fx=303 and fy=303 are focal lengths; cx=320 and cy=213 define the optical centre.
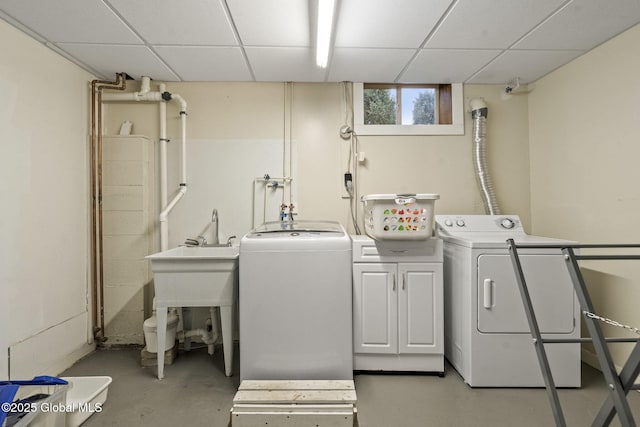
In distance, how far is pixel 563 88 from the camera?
2.60m

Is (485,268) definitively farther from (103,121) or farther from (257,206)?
(103,121)

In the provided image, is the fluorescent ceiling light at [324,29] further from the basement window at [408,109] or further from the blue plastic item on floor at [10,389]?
the blue plastic item on floor at [10,389]

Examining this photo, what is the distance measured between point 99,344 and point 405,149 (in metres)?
3.37

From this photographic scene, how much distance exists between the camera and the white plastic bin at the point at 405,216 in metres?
2.08

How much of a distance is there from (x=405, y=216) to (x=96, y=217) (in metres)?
2.66

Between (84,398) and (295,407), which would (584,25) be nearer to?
(295,407)

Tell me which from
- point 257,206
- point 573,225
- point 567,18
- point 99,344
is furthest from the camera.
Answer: point 257,206

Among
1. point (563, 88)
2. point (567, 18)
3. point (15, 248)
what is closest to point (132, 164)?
point (15, 248)

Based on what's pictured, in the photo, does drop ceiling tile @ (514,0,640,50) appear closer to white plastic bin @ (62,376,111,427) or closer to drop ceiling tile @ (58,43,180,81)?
drop ceiling tile @ (58,43,180,81)

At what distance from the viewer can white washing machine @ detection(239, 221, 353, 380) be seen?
201cm

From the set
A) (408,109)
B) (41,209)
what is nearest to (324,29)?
(408,109)

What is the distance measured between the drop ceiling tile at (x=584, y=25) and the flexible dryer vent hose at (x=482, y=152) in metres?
0.62

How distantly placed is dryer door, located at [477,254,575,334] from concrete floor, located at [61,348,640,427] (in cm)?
44

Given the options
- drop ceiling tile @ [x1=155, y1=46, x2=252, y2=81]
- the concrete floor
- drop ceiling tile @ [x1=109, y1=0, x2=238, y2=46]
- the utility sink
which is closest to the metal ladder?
the concrete floor
